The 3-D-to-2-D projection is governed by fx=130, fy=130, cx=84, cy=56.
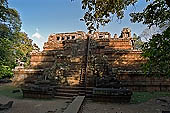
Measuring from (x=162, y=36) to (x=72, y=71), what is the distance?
28.0ft

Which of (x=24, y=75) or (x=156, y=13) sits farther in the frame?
(x=24, y=75)

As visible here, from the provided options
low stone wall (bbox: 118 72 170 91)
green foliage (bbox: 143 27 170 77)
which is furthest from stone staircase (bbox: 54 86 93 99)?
green foliage (bbox: 143 27 170 77)

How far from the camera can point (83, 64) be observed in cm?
1222

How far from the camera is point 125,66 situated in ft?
43.5

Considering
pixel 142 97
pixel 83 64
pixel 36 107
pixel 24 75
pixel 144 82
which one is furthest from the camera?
pixel 24 75

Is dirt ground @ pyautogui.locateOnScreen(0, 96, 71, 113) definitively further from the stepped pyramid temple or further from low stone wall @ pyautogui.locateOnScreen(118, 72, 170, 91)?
low stone wall @ pyautogui.locateOnScreen(118, 72, 170, 91)

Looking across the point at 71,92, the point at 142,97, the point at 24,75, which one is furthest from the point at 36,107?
the point at 24,75

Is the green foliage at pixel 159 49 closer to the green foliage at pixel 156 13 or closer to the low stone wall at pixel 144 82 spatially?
the green foliage at pixel 156 13

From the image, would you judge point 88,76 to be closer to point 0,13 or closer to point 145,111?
point 145,111

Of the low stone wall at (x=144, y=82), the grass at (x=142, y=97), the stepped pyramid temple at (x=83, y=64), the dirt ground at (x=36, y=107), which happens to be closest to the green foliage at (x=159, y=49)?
the dirt ground at (x=36, y=107)

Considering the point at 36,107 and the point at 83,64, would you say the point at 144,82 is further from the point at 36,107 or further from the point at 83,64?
the point at 36,107

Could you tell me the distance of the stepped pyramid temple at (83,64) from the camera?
10.5 m

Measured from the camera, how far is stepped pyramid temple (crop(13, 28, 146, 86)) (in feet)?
34.4

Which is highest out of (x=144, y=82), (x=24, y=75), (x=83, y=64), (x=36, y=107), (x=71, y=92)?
(x=83, y=64)
